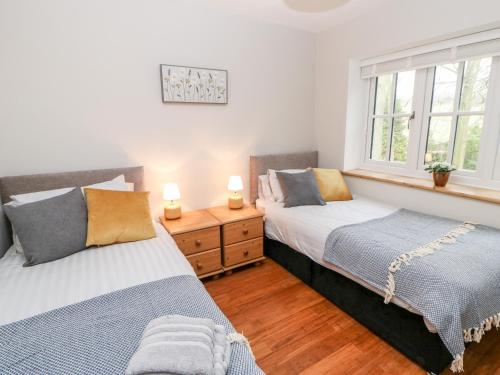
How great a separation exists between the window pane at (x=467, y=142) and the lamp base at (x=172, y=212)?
2.50 m

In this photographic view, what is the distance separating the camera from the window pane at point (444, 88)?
2334 millimetres

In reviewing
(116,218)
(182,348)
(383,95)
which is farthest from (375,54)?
(182,348)

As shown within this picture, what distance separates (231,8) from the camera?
2482 millimetres

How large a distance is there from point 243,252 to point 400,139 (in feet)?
6.43

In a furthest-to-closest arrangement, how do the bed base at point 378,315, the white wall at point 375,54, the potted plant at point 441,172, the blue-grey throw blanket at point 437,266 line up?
1. the potted plant at point 441,172
2. the white wall at point 375,54
3. the bed base at point 378,315
4. the blue-grey throw blanket at point 437,266

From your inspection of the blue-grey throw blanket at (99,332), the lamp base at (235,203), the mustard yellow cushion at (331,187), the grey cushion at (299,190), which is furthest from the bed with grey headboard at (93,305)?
the mustard yellow cushion at (331,187)

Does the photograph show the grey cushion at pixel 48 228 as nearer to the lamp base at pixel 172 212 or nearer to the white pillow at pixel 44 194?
the white pillow at pixel 44 194

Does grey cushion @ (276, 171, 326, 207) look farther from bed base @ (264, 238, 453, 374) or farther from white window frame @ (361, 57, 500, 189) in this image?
white window frame @ (361, 57, 500, 189)

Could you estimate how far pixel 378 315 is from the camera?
175 cm

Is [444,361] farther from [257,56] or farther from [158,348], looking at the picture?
[257,56]

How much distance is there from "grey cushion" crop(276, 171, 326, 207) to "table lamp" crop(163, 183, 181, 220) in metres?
1.00

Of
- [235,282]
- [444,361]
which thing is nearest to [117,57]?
[235,282]

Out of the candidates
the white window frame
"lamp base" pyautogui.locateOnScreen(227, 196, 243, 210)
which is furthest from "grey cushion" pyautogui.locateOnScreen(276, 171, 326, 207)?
the white window frame

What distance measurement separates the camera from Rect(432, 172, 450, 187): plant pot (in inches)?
90.3
